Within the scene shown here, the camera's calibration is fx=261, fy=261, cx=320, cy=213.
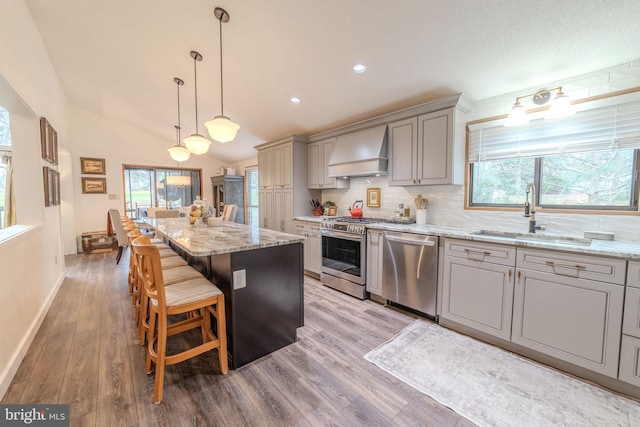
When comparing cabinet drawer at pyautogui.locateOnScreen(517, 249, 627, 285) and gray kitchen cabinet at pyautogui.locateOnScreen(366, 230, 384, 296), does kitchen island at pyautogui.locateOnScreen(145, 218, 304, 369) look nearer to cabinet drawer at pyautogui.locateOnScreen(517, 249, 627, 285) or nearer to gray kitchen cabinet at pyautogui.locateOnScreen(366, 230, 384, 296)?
gray kitchen cabinet at pyautogui.locateOnScreen(366, 230, 384, 296)

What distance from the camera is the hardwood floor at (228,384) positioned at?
153cm

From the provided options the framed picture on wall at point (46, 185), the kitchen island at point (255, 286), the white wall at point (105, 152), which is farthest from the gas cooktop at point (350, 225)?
the white wall at point (105, 152)

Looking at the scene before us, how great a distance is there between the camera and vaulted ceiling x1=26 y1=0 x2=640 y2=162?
74.4 inches

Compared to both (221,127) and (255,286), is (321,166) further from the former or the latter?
(255,286)

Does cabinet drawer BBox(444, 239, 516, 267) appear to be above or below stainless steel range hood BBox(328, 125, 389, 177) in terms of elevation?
below

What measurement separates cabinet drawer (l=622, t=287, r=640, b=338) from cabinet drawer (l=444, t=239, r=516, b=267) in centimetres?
62

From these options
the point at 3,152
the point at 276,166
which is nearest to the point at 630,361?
the point at 276,166

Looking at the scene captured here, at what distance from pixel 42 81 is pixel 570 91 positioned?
583 centimetres

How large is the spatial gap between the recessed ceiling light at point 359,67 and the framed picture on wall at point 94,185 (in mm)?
6702

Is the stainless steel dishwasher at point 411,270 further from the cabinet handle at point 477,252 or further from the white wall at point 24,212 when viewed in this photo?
the white wall at point 24,212

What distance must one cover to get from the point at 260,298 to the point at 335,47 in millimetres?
2398

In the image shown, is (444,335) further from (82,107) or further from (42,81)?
(82,107)

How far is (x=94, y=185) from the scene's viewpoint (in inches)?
244

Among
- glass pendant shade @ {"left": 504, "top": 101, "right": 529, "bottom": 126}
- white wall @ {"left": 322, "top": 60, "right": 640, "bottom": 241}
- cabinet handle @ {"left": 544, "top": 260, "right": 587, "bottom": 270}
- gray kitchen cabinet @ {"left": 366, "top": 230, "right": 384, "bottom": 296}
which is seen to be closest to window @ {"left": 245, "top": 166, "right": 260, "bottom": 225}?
white wall @ {"left": 322, "top": 60, "right": 640, "bottom": 241}
